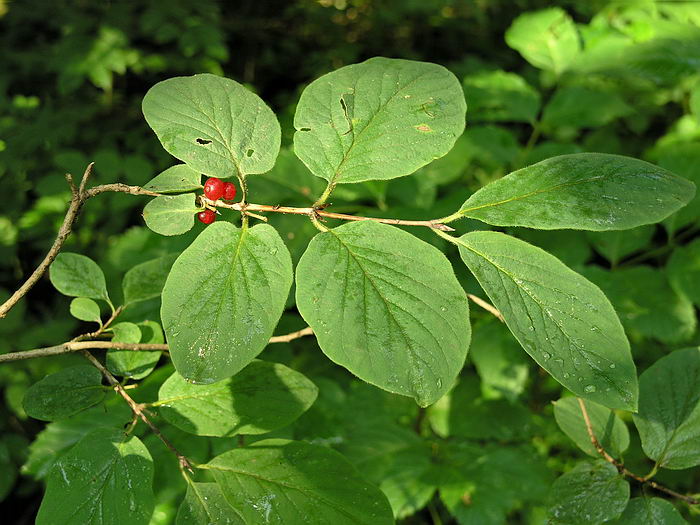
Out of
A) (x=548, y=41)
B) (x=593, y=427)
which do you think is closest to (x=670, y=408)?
(x=593, y=427)

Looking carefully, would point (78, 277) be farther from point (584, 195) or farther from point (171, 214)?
point (584, 195)

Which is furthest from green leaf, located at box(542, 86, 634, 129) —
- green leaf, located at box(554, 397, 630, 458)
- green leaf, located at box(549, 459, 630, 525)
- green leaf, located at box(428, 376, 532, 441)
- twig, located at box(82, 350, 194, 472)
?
twig, located at box(82, 350, 194, 472)

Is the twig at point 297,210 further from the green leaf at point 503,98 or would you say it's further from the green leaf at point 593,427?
the green leaf at point 503,98

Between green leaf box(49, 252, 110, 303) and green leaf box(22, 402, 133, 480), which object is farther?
green leaf box(22, 402, 133, 480)

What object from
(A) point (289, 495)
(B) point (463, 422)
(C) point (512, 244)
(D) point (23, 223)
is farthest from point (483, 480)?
(D) point (23, 223)

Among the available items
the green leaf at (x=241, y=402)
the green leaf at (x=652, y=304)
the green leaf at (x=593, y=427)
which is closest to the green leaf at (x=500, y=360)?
the green leaf at (x=652, y=304)

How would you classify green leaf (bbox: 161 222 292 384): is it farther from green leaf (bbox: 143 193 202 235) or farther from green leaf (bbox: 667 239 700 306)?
green leaf (bbox: 667 239 700 306)
